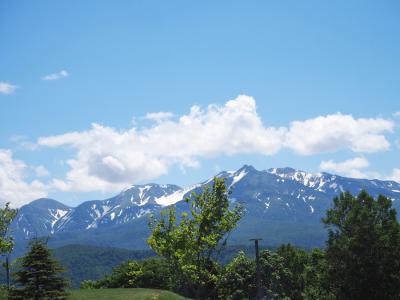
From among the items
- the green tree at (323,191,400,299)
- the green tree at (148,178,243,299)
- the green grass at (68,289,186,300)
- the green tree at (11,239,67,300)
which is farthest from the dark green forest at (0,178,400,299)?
the green grass at (68,289,186,300)

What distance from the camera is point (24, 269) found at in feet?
162

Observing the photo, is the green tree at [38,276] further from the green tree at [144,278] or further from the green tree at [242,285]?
the green tree at [144,278]

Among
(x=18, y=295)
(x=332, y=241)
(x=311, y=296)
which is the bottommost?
(x=311, y=296)

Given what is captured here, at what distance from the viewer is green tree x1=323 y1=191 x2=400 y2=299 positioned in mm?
59812

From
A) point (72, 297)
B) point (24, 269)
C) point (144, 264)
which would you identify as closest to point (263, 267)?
point (144, 264)

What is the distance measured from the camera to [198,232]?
138 ft

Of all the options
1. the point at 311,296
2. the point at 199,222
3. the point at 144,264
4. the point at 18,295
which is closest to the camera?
the point at 199,222

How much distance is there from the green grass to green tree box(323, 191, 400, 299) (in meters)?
20.3

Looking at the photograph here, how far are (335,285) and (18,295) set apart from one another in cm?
3782

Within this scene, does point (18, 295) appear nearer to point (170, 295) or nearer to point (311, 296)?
point (170, 295)

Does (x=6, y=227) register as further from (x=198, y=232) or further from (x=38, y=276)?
(x=198, y=232)

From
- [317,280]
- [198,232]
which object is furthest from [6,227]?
[317,280]

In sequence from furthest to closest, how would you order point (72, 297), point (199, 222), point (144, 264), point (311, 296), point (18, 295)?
1. point (144, 264)
2. point (311, 296)
3. point (72, 297)
4. point (18, 295)
5. point (199, 222)

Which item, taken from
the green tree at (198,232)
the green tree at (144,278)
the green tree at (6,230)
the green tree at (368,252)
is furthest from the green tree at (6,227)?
Result: the green tree at (144,278)
